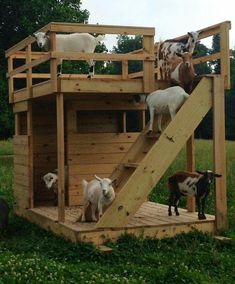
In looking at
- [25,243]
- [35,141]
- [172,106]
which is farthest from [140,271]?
[35,141]

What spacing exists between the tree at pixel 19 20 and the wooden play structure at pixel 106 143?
51.6 ft

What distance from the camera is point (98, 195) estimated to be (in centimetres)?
1092

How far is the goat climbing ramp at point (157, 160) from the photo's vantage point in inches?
408

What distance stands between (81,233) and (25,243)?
47.5 inches

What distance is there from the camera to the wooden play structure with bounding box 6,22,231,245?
1055 centimetres

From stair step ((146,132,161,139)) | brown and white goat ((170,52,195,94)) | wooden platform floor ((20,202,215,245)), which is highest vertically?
brown and white goat ((170,52,195,94))

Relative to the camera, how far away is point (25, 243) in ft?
35.2

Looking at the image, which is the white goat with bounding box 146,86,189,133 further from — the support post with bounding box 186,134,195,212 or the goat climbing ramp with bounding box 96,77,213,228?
the support post with bounding box 186,134,195,212

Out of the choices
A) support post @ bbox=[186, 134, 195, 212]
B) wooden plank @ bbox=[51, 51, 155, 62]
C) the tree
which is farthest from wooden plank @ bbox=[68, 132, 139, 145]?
the tree

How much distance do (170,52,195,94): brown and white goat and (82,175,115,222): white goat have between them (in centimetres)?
250

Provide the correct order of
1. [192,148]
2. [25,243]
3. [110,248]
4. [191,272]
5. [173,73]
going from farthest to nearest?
[192,148] < [173,73] < [25,243] < [110,248] < [191,272]

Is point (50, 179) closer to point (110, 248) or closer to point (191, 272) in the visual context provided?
point (110, 248)

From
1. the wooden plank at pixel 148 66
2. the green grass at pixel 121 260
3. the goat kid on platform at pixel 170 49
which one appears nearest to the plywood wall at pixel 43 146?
→ the green grass at pixel 121 260

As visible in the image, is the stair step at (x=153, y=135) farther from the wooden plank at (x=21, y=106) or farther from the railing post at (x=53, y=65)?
the wooden plank at (x=21, y=106)
